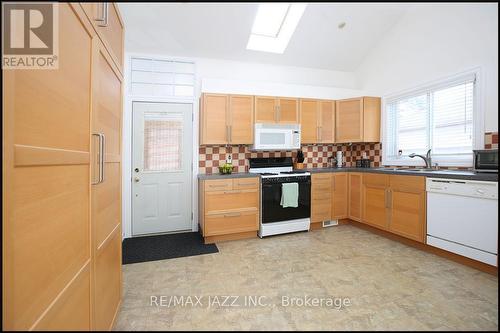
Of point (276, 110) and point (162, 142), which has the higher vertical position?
point (276, 110)

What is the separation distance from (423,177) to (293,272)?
1.78 m

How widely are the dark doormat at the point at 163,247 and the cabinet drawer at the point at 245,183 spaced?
801 millimetres

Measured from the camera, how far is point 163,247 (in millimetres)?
2693

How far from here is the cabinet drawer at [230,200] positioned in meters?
2.81

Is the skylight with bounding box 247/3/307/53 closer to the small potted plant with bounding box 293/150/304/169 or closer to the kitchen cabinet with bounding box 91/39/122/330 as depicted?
the kitchen cabinet with bounding box 91/39/122/330

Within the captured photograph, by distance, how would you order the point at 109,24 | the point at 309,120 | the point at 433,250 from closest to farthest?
the point at 109,24
the point at 433,250
the point at 309,120

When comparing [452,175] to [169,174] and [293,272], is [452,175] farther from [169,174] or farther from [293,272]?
[169,174]

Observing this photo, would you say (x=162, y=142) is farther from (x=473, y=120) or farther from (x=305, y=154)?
(x=473, y=120)

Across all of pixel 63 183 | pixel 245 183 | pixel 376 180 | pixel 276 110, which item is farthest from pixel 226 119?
pixel 63 183

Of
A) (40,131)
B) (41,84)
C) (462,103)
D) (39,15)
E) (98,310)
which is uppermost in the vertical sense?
(462,103)

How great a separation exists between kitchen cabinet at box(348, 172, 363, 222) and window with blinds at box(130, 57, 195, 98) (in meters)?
2.77

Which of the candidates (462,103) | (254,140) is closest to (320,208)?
(254,140)

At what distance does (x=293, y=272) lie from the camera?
1990 mm

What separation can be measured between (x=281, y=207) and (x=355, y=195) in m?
1.22
